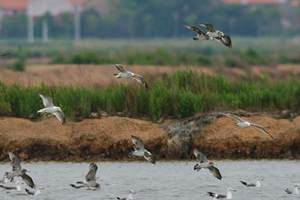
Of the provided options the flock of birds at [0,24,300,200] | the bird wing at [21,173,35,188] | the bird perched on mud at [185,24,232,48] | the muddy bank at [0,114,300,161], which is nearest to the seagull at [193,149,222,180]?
the flock of birds at [0,24,300,200]

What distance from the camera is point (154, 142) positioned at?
26859 millimetres

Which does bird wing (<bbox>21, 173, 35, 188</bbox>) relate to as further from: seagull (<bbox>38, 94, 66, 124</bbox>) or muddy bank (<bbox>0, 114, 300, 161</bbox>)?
muddy bank (<bbox>0, 114, 300, 161</bbox>)

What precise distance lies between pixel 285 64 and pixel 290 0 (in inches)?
2820

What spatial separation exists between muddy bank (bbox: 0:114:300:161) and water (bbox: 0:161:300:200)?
39 cm

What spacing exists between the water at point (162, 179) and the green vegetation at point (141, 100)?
1.65m

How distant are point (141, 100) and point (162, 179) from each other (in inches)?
153

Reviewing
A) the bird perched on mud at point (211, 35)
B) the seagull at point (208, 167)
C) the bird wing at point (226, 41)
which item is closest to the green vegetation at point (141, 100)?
the bird perched on mud at point (211, 35)

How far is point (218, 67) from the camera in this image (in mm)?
42938

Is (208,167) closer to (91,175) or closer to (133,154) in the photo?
(133,154)

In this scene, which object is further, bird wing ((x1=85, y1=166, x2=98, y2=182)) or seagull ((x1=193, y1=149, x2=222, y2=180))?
seagull ((x1=193, y1=149, x2=222, y2=180))

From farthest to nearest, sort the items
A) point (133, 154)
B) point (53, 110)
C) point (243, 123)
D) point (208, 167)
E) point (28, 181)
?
point (243, 123) < point (53, 110) < point (133, 154) < point (208, 167) < point (28, 181)

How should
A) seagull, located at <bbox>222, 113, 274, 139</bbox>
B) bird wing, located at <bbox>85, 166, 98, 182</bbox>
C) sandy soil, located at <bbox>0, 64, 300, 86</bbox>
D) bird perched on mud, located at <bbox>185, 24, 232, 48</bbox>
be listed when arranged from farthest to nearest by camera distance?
sandy soil, located at <bbox>0, 64, 300, 86</bbox>, seagull, located at <bbox>222, 113, 274, 139</bbox>, bird perched on mud, located at <bbox>185, 24, 232, 48</bbox>, bird wing, located at <bbox>85, 166, 98, 182</bbox>

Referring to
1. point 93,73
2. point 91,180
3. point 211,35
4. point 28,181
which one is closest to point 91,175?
point 91,180

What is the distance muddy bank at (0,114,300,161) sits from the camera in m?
26.9
